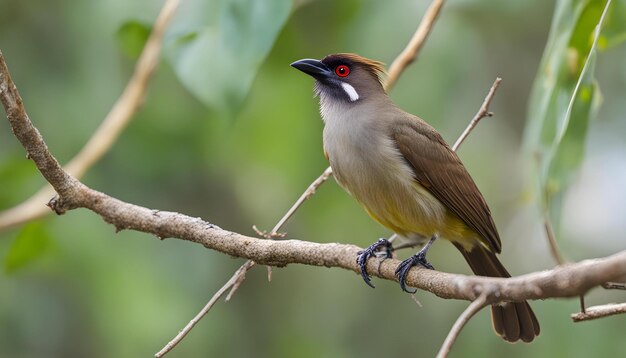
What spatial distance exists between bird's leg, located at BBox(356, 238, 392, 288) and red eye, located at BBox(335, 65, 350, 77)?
2.82 ft

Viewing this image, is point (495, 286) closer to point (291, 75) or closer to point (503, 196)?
point (291, 75)

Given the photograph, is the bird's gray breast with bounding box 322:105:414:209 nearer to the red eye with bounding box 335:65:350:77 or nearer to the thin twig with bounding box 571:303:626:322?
the red eye with bounding box 335:65:350:77

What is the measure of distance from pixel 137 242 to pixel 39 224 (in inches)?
62.9

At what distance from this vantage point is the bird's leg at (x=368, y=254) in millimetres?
2959

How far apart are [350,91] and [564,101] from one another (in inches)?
48.7

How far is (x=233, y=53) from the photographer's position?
3125 millimetres

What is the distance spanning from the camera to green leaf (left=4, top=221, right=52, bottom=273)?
358 cm

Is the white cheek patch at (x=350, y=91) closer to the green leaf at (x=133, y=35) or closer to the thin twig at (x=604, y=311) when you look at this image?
the green leaf at (x=133, y=35)

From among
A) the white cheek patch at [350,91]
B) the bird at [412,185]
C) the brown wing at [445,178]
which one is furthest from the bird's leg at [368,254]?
the white cheek patch at [350,91]

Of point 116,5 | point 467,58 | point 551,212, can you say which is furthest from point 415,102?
point 551,212

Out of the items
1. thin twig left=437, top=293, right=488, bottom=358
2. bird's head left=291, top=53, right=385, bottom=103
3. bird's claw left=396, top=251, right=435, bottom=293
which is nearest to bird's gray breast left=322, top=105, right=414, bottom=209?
bird's head left=291, top=53, right=385, bottom=103

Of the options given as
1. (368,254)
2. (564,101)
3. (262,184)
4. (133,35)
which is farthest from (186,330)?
(262,184)

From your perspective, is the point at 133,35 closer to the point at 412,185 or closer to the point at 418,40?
the point at 418,40

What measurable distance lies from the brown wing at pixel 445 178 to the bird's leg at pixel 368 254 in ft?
0.95
